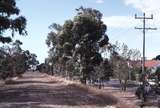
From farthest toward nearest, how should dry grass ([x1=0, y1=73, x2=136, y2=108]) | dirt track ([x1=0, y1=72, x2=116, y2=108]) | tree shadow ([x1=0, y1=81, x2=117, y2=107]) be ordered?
tree shadow ([x1=0, y1=81, x2=117, y2=107]) → dirt track ([x1=0, y1=72, x2=116, y2=108]) → dry grass ([x1=0, y1=73, x2=136, y2=108])

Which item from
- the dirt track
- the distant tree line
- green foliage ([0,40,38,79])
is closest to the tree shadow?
the dirt track

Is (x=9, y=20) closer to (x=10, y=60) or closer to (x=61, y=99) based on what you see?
(x=61, y=99)

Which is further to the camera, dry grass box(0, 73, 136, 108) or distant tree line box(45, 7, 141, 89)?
distant tree line box(45, 7, 141, 89)

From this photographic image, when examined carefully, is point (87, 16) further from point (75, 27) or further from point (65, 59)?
point (65, 59)

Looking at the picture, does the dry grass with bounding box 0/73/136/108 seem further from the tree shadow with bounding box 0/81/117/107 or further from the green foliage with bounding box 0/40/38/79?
the green foliage with bounding box 0/40/38/79

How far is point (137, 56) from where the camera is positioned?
252 ft

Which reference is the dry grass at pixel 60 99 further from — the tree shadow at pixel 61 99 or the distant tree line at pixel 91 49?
the distant tree line at pixel 91 49

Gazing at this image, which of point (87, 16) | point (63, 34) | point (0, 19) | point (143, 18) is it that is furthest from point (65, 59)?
point (0, 19)

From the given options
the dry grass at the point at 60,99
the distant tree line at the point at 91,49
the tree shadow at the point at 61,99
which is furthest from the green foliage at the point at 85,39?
the tree shadow at the point at 61,99

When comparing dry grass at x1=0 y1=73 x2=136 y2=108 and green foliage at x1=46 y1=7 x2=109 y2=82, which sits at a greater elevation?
green foliage at x1=46 y1=7 x2=109 y2=82

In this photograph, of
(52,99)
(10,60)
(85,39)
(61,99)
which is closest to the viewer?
(52,99)

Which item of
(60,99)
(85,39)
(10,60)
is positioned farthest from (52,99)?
(10,60)

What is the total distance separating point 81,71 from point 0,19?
89.2 feet

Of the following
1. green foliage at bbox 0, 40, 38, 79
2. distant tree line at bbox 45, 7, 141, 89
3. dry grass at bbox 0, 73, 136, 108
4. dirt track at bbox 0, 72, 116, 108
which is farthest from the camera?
green foliage at bbox 0, 40, 38, 79
